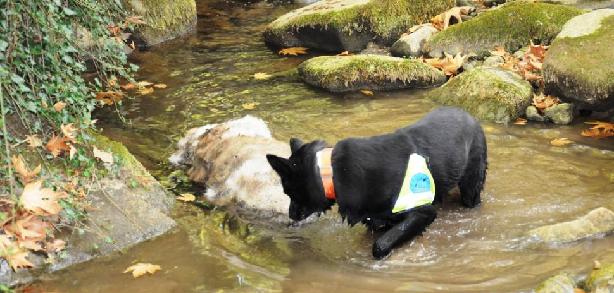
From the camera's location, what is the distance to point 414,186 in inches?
197

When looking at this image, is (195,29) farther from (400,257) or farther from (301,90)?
(400,257)

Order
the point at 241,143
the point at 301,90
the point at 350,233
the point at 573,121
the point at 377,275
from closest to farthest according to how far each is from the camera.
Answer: the point at 377,275, the point at 350,233, the point at 241,143, the point at 573,121, the point at 301,90

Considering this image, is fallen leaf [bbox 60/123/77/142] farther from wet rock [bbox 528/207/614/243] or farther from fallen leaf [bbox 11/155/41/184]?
wet rock [bbox 528/207/614/243]

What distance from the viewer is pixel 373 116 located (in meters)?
8.67

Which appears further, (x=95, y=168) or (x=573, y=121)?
(x=573, y=121)

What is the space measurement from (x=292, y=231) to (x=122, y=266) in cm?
157

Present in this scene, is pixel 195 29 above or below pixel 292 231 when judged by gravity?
above

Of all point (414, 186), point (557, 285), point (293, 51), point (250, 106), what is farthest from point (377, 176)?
point (293, 51)

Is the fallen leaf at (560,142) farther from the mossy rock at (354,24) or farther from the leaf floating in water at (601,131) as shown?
the mossy rock at (354,24)

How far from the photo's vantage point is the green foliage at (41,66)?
4719 mm

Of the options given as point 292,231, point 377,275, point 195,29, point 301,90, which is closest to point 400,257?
point 377,275

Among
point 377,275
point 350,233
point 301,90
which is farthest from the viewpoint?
point 301,90

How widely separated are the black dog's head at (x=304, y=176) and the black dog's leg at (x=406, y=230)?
0.54 m

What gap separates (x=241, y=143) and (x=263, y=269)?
2225 mm
